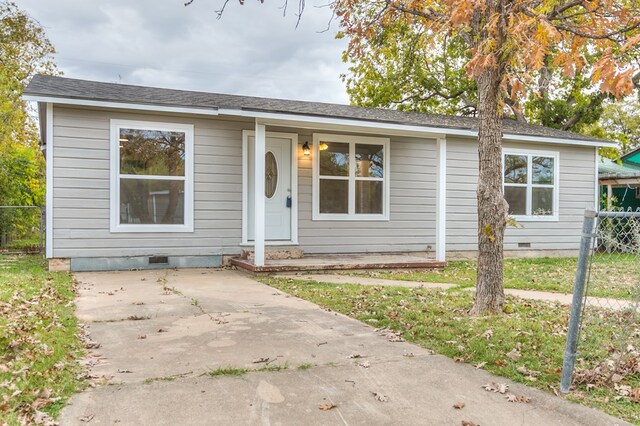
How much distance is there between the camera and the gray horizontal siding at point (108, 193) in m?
7.64

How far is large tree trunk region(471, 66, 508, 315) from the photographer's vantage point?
4617 millimetres

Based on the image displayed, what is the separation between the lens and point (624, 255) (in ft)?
10.4

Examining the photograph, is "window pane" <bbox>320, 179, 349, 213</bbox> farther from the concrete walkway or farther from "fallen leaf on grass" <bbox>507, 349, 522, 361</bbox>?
"fallen leaf on grass" <bbox>507, 349, 522, 361</bbox>

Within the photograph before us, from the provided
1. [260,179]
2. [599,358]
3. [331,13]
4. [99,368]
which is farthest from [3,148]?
[599,358]

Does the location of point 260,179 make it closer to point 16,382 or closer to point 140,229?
point 140,229

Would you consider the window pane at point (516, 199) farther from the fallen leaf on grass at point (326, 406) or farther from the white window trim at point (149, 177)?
the fallen leaf on grass at point (326, 406)

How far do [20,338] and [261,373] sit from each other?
76.7 inches

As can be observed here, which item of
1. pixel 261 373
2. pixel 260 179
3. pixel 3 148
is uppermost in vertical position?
pixel 3 148

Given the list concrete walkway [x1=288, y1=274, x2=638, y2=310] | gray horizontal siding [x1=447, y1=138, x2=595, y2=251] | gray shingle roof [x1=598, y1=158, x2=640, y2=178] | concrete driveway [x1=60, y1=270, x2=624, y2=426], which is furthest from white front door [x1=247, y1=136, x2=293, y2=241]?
gray shingle roof [x1=598, y1=158, x2=640, y2=178]

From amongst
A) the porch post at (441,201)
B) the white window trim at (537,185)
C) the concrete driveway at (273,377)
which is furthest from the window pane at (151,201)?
the white window trim at (537,185)

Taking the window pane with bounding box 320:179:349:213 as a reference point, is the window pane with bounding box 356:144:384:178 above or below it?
above

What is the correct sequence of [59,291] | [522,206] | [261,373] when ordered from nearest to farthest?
[261,373]
[59,291]
[522,206]

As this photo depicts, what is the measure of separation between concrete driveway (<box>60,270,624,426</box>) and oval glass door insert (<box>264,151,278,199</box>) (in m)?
4.41

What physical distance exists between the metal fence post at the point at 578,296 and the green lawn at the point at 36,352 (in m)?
2.88
